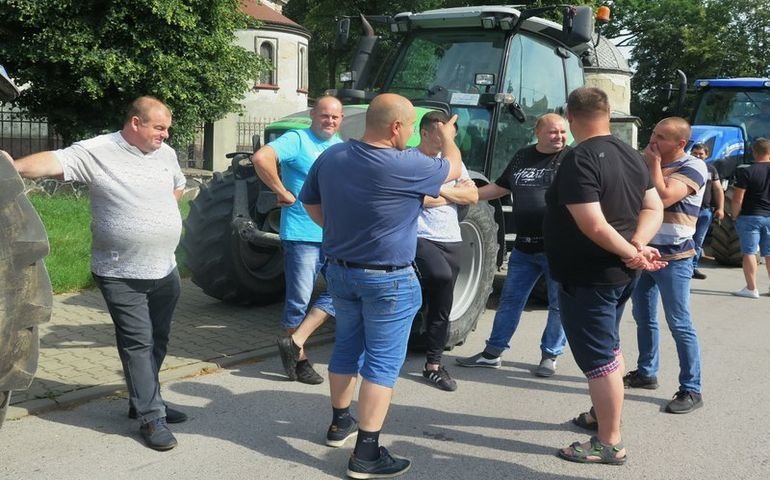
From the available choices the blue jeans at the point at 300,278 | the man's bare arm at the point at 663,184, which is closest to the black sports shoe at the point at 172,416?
the blue jeans at the point at 300,278

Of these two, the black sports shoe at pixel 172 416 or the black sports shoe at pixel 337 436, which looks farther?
the black sports shoe at pixel 172 416

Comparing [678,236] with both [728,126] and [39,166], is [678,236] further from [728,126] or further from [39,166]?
[728,126]

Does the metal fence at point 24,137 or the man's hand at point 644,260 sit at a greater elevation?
the metal fence at point 24,137

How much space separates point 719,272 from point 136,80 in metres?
11.0

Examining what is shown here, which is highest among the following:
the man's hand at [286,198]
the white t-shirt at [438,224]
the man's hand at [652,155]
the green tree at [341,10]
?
the green tree at [341,10]

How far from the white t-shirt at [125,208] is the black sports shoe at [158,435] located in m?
0.74

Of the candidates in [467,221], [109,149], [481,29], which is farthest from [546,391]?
[481,29]

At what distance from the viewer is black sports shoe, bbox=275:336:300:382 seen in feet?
16.5

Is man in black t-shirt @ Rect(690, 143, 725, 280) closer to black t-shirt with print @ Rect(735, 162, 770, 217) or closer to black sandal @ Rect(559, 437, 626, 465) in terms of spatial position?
black t-shirt with print @ Rect(735, 162, 770, 217)

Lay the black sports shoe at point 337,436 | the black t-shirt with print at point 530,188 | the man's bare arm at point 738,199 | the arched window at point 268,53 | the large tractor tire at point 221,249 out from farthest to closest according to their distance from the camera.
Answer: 1. the arched window at point 268,53
2. the man's bare arm at point 738,199
3. the large tractor tire at point 221,249
4. the black t-shirt with print at point 530,188
5. the black sports shoe at point 337,436

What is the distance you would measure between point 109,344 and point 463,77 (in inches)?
149

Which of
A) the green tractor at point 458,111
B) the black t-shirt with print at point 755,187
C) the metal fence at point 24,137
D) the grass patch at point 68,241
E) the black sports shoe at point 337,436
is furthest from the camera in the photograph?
the metal fence at point 24,137

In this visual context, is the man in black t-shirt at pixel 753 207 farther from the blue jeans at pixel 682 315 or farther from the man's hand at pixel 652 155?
the man's hand at pixel 652 155

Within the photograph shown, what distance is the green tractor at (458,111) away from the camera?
20.1 ft
